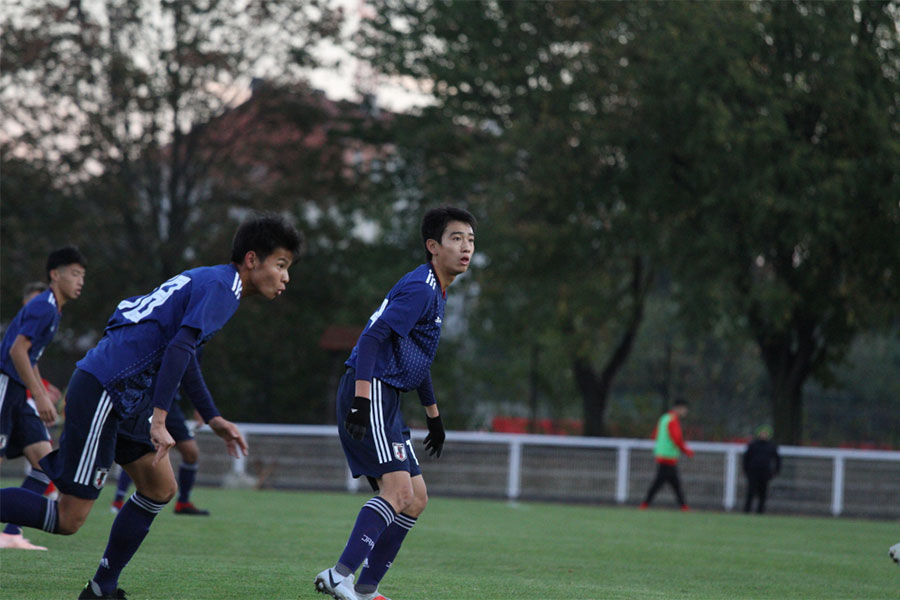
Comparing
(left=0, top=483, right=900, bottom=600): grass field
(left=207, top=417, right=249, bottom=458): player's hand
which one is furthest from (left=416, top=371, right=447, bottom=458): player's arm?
(left=207, top=417, right=249, bottom=458): player's hand

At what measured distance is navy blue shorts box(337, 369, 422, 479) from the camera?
19.4ft

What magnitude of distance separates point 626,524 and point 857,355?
133ft

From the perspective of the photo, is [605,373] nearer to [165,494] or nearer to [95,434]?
[165,494]

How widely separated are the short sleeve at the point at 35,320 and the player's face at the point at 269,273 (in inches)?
135

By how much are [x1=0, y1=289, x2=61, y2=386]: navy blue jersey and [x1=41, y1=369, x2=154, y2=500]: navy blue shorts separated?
3032 millimetres

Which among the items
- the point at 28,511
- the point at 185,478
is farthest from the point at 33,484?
the point at 185,478

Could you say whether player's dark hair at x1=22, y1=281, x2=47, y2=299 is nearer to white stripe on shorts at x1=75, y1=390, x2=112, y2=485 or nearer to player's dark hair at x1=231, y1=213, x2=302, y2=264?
white stripe on shorts at x1=75, y1=390, x2=112, y2=485

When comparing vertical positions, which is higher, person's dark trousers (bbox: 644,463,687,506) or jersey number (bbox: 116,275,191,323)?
jersey number (bbox: 116,275,191,323)

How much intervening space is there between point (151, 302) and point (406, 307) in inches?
50.1

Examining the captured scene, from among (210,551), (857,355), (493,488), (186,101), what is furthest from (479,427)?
(857,355)

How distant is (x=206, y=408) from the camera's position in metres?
6.53

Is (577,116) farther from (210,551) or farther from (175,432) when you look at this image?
(210,551)

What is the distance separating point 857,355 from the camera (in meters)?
53.0

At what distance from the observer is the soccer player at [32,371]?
8406 millimetres
